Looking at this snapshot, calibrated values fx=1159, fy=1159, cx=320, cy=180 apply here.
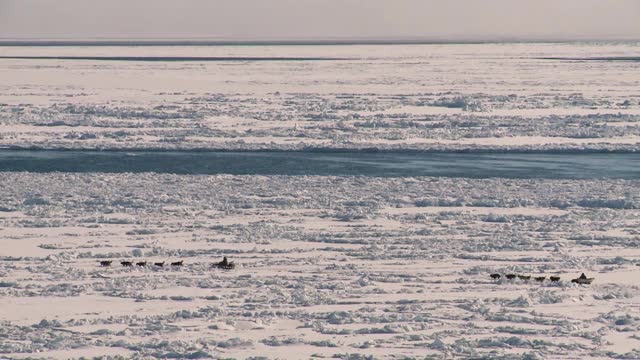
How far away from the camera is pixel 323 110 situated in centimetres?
2641

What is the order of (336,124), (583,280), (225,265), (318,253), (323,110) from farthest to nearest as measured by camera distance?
(323,110) < (336,124) < (318,253) < (225,265) < (583,280)

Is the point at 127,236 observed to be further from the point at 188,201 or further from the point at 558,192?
the point at 558,192

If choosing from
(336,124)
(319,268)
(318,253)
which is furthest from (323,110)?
(319,268)

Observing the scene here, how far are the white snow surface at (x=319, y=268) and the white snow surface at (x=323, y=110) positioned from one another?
515 centimetres

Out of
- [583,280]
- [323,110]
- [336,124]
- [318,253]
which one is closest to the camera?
[583,280]

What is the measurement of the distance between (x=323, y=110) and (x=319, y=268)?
16581 mm

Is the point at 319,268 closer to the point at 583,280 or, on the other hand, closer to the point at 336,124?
the point at 583,280

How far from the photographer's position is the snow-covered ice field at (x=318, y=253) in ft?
25.2

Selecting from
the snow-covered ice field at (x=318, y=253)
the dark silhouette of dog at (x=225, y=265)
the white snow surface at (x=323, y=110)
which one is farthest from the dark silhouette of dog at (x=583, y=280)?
the white snow surface at (x=323, y=110)

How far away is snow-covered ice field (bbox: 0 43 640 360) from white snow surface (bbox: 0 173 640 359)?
2cm

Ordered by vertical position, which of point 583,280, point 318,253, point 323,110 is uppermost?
point 583,280

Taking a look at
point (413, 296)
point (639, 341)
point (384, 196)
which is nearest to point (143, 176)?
point (384, 196)

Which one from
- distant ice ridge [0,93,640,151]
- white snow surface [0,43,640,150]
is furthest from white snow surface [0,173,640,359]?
white snow surface [0,43,640,150]

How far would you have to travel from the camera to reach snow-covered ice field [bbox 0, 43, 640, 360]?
7.68m
